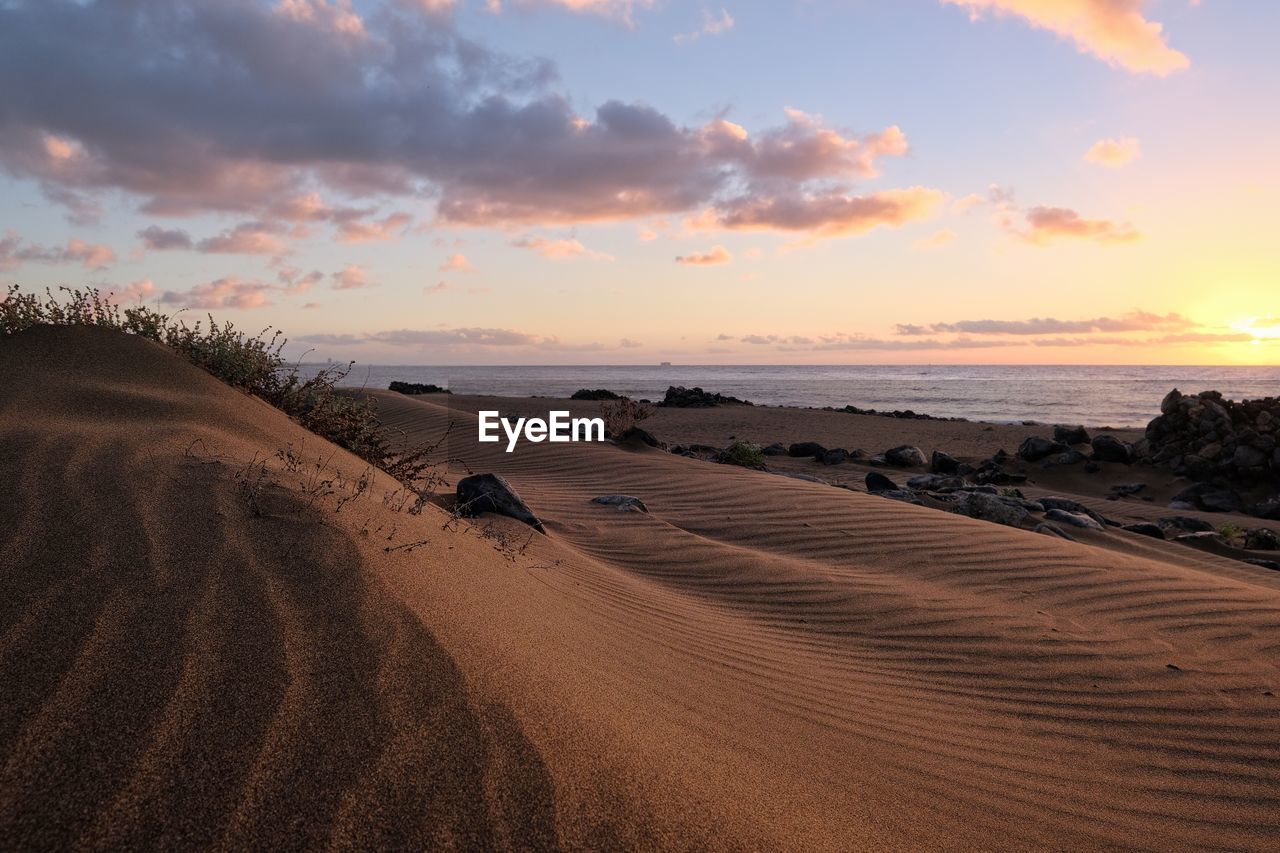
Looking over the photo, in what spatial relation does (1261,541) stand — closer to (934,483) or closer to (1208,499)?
(1208,499)

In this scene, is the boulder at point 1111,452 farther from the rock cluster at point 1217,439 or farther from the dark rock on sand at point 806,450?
the dark rock on sand at point 806,450

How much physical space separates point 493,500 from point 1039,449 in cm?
1238

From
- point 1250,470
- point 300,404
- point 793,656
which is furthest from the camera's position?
point 1250,470

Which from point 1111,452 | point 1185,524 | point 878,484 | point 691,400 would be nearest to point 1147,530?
point 1185,524

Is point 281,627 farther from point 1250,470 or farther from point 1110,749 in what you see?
point 1250,470

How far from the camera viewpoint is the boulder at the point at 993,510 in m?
8.54

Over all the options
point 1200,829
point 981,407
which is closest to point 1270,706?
point 1200,829

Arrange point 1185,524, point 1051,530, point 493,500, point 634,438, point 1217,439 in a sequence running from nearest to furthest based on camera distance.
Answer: point 493,500 < point 1051,530 < point 1185,524 < point 634,438 < point 1217,439

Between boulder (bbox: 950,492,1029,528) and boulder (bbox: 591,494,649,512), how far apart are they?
3735 millimetres

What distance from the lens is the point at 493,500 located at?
640 centimetres

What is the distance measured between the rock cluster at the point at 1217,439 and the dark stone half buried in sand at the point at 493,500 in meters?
12.3

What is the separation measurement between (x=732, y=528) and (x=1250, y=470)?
416 inches

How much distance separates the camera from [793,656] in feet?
14.3

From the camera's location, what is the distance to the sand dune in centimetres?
186
